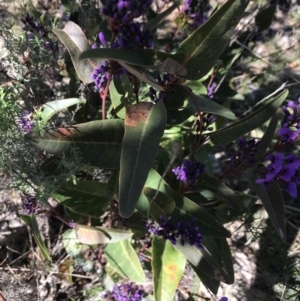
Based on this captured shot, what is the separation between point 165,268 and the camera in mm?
2031

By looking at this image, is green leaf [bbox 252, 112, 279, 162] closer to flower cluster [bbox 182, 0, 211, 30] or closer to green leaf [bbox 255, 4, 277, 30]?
flower cluster [bbox 182, 0, 211, 30]

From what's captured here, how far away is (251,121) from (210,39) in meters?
0.35

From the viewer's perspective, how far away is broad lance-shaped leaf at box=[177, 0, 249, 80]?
4.44ft

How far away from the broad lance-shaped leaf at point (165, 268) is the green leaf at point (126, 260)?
86 millimetres

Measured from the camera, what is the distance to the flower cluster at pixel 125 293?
85.7 inches

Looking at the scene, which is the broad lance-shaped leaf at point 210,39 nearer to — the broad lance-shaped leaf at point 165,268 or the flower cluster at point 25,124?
the flower cluster at point 25,124

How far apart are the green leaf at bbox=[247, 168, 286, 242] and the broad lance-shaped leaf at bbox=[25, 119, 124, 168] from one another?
53cm

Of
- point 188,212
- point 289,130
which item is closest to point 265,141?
point 289,130

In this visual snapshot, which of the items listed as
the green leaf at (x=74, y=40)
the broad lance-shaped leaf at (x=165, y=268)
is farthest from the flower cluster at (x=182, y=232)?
the green leaf at (x=74, y=40)

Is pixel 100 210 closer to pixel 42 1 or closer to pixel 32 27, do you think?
pixel 32 27

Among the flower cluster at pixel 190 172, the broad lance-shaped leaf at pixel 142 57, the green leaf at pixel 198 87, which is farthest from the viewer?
the green leaf at pixel 198 87

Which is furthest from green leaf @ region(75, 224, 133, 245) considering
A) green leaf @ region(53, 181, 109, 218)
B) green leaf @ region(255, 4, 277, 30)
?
green leaf @ region(255, 4, 277, 30)

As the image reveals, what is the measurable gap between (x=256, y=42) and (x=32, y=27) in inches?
71.3

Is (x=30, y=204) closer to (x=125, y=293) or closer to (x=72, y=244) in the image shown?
(x=72, y=244)
